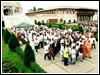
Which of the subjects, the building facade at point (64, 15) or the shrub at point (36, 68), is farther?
the building facade at point (64, 15)

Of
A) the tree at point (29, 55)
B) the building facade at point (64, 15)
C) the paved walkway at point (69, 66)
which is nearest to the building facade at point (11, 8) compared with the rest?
the building facade at point (64, 15)

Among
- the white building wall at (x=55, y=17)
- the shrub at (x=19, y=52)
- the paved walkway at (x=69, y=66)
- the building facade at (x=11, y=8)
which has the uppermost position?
the building facade at (x=11, y=8)

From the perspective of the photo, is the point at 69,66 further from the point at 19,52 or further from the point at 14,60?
the point at 19,52

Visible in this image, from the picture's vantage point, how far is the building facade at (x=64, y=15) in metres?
38.6

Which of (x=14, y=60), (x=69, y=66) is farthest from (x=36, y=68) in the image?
(x=14, y=60)

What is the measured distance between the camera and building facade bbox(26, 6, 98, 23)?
3856 cm

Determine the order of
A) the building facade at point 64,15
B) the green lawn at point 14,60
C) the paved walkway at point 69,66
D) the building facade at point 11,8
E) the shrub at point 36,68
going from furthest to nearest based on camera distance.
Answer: the building facade at point 11,8, the building facade at point 64,15, the green lawn at point 14,60, the paved walkway at point 69,66, the shrub at point 36,68

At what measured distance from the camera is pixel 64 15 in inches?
1512

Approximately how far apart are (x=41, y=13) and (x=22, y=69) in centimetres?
3620

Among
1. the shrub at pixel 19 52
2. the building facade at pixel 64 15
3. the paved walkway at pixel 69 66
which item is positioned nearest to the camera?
the paved walkway at pixel 69 66

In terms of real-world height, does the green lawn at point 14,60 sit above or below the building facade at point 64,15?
below

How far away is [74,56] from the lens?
942 centimetres

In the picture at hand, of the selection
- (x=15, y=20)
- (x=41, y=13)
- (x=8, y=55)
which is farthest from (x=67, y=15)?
(x=8, y=55)

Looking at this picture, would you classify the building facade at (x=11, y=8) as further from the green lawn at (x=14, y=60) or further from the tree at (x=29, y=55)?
the tree at (x=29, y=55)
